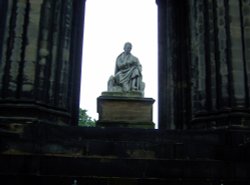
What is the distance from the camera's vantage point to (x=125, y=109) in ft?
49.4

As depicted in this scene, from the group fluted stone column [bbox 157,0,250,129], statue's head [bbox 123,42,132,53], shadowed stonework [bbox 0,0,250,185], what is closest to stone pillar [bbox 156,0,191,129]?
shadowed stonework [bbox 0,0,250,185]

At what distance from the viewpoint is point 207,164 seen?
884cm

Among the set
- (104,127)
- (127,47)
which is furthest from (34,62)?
(127,47)

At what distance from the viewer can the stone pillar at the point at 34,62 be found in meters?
10.4

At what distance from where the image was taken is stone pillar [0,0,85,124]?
1038cm

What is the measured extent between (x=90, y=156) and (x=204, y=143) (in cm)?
262

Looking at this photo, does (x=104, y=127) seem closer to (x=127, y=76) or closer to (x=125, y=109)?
(x=125, y=109)

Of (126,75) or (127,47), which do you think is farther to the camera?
(127,47)

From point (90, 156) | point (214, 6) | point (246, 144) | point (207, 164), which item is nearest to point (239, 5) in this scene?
point (214, 6)

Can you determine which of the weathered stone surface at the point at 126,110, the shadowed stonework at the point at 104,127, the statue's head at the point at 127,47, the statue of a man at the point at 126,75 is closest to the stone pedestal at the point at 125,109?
the weathered stone surface at the point at 126,110

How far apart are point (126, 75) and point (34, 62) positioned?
5744 millimetres

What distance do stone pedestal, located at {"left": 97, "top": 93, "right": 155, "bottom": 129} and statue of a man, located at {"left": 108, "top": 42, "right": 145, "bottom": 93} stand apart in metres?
0.54

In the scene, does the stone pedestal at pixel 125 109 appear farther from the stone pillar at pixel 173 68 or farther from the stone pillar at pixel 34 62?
the stone pillar at pixel 34 62

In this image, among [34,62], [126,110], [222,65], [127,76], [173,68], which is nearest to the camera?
[34,62]
